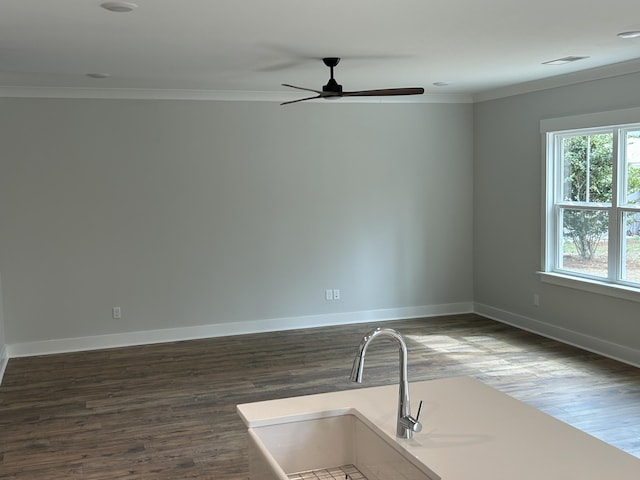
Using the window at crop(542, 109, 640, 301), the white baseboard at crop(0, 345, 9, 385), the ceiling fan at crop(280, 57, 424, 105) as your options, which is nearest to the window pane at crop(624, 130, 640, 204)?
the window at crop(542, 109, 640, 301)

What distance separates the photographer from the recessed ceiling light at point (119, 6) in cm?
324

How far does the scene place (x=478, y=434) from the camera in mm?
Result: 2008

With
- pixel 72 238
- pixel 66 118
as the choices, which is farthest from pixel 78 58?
pixel 72 238

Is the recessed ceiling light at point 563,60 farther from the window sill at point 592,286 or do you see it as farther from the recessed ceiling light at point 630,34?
the window sill at point 592,286

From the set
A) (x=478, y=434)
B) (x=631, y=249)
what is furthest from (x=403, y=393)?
(x=631, y=249)

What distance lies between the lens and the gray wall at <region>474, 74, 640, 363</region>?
5.70 metres

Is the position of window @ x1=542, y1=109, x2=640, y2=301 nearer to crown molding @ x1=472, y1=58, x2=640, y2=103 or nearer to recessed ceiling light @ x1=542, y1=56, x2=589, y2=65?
crown molding @ x1=472, y1=58, x2=640, y2=103

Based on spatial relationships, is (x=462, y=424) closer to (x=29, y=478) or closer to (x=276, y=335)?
(x=29, y=478)

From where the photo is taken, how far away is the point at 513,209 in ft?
23.1

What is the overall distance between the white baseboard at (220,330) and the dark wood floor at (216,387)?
16cm

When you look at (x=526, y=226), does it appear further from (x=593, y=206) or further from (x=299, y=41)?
(x=299, y=41)

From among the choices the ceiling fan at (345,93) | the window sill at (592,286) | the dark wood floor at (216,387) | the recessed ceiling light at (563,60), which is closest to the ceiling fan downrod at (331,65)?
the ceiling fan at (345,93)

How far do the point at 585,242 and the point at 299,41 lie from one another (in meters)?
3.52

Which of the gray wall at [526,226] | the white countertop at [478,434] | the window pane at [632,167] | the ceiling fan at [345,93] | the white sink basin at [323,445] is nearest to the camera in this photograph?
the white countertop at [478,434]
